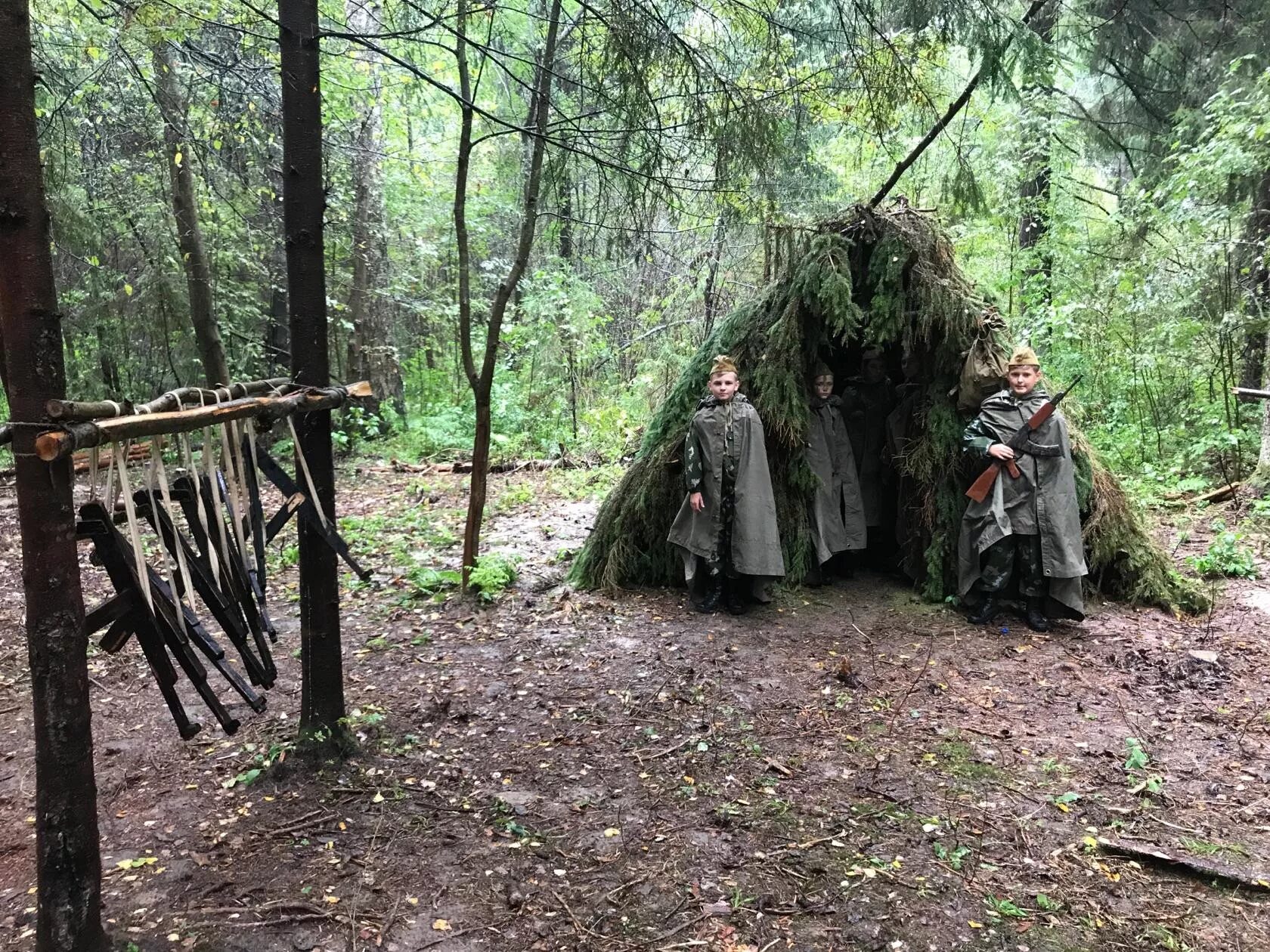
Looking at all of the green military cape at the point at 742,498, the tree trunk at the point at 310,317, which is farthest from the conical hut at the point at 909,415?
the tree trunk at the point at 310,317

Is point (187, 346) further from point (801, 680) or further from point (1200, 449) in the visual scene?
point (1200, 449)

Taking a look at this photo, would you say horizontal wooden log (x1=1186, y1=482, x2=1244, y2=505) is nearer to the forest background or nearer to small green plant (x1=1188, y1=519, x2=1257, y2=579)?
the forest background

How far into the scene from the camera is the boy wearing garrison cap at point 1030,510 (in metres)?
5.30

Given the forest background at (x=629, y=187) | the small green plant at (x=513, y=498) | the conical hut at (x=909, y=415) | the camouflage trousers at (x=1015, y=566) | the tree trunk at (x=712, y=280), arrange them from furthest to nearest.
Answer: the tree trunk at (x=712, y=280) → the small green plant at (x=513, y=498) → the conical hut at (x=909, y=415) → the camouflage trousers at (x=1015, y=566) → the forest background at (x=629, y=187)

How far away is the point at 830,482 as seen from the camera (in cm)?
639

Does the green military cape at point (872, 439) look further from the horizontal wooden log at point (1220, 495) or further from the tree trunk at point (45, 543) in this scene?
the tree trunk at point (45, 543)

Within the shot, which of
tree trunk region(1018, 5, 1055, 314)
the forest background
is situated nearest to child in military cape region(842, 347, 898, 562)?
the forest background

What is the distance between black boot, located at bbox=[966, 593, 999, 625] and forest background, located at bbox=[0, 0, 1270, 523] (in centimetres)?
284

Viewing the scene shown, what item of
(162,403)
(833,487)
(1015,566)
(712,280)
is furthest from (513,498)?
(162,403)

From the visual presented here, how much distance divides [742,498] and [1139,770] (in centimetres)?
293

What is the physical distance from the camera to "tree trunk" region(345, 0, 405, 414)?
38.2ft

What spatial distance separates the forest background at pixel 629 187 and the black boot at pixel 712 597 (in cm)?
237

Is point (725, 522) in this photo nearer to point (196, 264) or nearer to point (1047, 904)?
point (1047, 904)

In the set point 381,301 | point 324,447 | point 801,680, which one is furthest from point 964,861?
point 381,301
